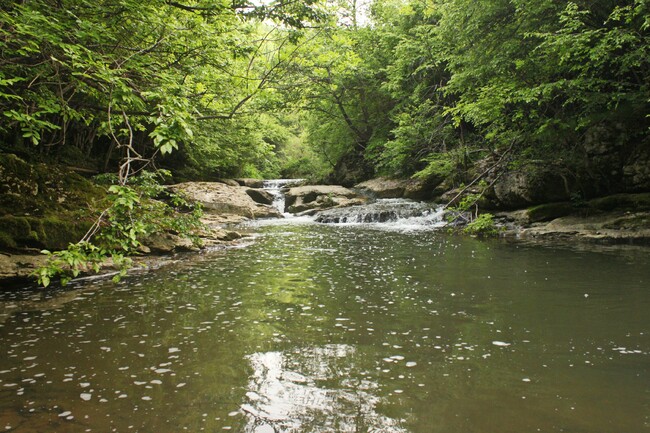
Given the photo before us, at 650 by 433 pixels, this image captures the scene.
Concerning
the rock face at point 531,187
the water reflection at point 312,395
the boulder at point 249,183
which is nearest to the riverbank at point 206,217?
the rock face at point 531,187

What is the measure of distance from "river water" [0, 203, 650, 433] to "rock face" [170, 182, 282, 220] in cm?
1339

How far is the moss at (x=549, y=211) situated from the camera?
47.0ft

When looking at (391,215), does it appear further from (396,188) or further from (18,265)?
(18,265)

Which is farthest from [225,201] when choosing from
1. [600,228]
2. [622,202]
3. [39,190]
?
[622,202]

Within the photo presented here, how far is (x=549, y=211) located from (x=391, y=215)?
7.09m

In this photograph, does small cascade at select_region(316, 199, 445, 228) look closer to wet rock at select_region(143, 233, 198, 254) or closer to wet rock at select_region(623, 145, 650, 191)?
wet rock at select_region(623, 145, 650, 191)

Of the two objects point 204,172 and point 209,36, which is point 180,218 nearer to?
point 209,36

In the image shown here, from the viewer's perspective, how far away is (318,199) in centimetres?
2494

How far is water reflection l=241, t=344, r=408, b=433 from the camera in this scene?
10.2 feet

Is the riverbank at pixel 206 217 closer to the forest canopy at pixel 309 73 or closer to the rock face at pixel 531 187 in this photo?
the rock face at pixel 531 187

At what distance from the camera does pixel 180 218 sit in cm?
1059

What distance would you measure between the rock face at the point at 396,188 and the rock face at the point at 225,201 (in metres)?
7.23

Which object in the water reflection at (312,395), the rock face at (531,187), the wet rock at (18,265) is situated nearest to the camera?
the water reflection at (312,395)

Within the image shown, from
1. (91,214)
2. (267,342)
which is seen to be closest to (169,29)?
(91,214)
